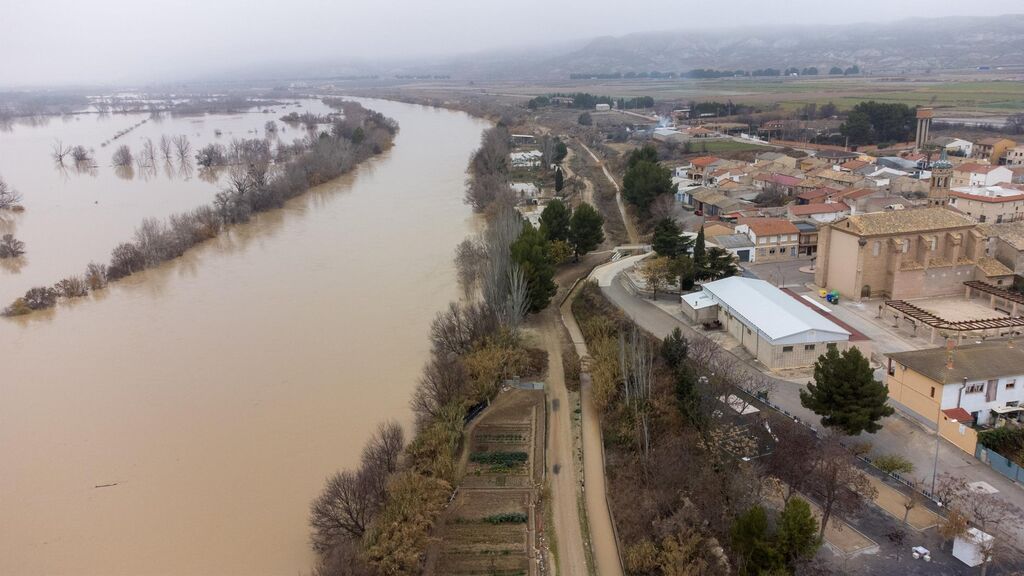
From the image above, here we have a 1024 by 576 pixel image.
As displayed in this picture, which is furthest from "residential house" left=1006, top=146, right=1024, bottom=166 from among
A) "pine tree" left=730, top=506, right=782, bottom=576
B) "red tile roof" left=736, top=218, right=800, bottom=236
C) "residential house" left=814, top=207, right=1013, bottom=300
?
"pine tree" left=730, top=506, right=782, bottom=576

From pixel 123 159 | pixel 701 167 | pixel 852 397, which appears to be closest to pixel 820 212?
pixel 701 167

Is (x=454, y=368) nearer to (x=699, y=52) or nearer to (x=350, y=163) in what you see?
(x=350, y=163)

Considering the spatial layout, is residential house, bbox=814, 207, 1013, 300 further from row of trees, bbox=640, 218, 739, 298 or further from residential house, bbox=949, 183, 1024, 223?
residential house, bbox=949, 183, 1024, 223

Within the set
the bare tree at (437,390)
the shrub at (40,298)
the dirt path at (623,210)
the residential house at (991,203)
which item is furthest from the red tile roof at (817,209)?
the shrub at (40,298)

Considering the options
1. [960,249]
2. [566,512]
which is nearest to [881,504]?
[566,512]

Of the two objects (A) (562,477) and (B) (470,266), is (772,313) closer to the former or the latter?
(A) (562,477)

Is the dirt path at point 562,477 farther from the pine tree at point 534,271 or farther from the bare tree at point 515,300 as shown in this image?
the pine tree at point 534,271
